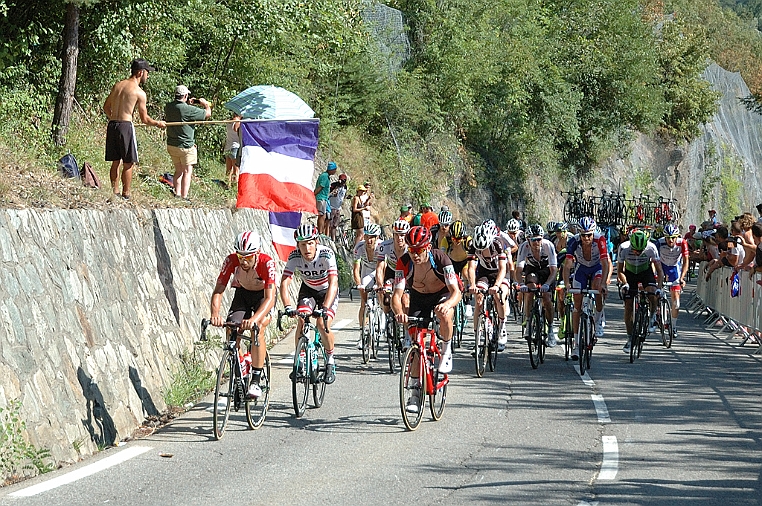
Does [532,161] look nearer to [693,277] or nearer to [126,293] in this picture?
[693,277]

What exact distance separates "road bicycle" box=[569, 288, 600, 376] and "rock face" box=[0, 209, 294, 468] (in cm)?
515

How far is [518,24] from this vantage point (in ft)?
159

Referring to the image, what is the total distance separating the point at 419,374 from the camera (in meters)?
10.5

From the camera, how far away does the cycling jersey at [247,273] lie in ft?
34.3

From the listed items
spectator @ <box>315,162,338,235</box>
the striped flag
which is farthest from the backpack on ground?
spectator @ <box>315,162,338,235</box>

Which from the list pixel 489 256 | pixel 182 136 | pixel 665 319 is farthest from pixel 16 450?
pixel 665 319

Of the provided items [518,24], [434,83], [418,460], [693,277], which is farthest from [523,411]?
[518,24]

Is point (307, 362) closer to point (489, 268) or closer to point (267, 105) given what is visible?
point (489, 268)

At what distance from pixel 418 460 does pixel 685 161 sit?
200 ft

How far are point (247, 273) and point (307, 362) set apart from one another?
1.16 metres

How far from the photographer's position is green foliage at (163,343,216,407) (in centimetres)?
1153

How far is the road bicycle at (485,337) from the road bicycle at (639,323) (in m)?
2.55

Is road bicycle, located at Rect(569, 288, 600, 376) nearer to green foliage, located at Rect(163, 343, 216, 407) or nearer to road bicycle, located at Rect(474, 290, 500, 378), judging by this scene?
road bicycle, located at Rect(474, 290, 500, 378)

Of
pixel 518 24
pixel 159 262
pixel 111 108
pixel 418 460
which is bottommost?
pixel 418 460
